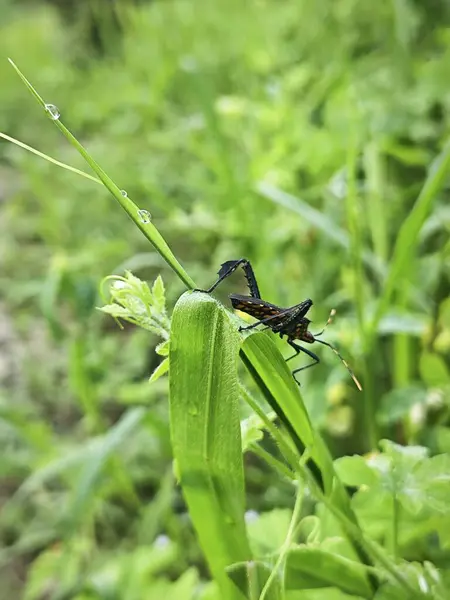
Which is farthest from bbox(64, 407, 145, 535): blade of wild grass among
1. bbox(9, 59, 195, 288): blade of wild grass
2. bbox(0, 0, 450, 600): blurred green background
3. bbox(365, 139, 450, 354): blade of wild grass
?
bbox(9, 59, 195, 288): blade of wild grass

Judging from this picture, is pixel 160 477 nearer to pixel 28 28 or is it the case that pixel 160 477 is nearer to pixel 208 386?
pixel 208 386

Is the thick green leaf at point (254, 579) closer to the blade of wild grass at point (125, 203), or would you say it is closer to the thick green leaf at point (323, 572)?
the thick green leaf at point (323, 572)

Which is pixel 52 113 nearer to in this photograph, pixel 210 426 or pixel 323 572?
pixel 210 426

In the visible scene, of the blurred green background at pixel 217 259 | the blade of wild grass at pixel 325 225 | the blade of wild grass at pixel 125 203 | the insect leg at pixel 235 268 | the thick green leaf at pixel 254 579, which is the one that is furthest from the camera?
the blade of wild grass at pixel 325 225

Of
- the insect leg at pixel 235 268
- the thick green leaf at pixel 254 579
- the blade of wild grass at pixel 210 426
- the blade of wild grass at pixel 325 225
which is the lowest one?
the thick green leaf at pixel 254 579

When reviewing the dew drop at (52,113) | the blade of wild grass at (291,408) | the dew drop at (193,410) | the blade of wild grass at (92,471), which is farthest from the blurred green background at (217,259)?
the dew drop at (52,113)

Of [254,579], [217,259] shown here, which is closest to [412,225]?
[254,579]
